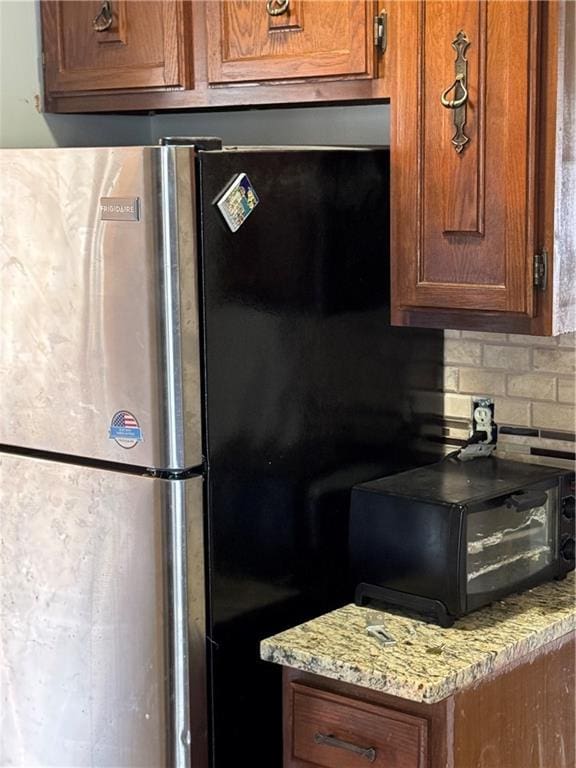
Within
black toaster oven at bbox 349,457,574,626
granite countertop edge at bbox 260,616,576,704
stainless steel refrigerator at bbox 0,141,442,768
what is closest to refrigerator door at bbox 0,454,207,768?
stainless steel refrigerator at bbox 0,141,442,768

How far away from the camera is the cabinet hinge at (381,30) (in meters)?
2.24

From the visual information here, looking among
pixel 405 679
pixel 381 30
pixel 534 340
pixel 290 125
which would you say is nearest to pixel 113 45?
pixel 290 125

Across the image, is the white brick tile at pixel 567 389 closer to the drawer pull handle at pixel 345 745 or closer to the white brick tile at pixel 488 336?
the white brick tile at pixel 488 336

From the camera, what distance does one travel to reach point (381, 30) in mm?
2248

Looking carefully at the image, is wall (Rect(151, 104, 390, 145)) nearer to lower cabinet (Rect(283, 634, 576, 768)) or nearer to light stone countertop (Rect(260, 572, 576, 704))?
light stone countertop (Rect(260, 572, 576, 704))

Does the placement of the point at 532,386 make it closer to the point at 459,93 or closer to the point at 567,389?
the point at 567,389

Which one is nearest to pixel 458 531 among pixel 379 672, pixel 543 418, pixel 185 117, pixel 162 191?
pixel 379 672

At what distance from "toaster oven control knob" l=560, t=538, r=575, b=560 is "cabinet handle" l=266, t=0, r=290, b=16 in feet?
3.78

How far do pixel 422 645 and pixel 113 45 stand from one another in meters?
1.41

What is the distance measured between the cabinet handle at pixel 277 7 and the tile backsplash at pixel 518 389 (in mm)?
747

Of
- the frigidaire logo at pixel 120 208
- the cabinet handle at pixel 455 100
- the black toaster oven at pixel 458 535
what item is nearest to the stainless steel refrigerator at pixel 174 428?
the frigidaire logo at pixel 120 208

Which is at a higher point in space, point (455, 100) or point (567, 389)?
point (455, 100)

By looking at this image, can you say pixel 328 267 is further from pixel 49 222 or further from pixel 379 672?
pixel 379 672

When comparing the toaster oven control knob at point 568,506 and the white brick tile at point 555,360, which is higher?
the white brick tile at point 555,360
